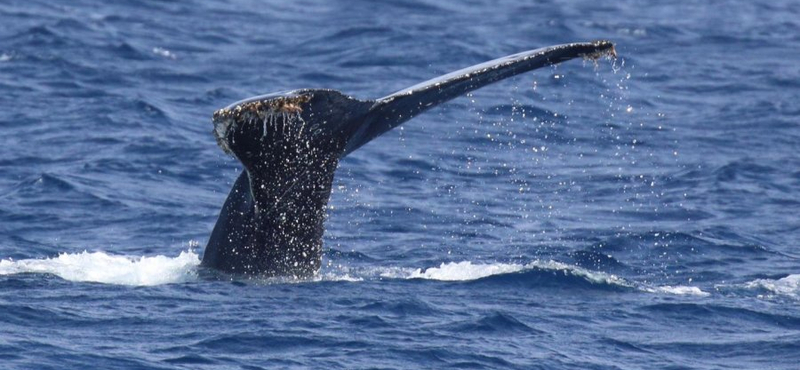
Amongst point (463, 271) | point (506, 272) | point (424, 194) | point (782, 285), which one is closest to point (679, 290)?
point (782, 285)

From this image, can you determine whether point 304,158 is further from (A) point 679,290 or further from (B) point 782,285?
(B) point 782,285

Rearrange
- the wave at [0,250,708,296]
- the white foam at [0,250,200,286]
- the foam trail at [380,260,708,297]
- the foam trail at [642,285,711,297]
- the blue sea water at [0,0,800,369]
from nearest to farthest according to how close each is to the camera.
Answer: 1. the blue sea water at [0,0,800,369]
2. the white foam at [0,250,200,286]
3. the wave at [0,250,708,296]
4. the foam trail at [642,285,711,297]
5. the foam trail at [380,260,708,297]

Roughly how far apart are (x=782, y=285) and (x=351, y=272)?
3.58 metres

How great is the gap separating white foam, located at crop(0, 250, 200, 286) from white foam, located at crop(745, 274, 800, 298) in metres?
4.65

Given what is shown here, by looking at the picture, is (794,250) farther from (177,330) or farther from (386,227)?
(177,330)

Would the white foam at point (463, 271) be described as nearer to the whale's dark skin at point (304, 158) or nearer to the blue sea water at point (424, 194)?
the blue sea water at point (424, 194)

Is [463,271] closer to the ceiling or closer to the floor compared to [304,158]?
closer to the floor

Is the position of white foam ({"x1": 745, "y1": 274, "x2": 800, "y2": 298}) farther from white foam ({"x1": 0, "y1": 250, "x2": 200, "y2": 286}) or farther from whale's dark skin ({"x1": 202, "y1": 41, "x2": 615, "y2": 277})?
A: white foam ({"x1": 0, "y1": 250, "x2": 200, "y2": 286})

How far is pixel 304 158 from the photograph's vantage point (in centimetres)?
1011

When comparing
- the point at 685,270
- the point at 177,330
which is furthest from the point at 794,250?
the point at 177,330

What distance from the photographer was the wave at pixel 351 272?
11547 millimetres

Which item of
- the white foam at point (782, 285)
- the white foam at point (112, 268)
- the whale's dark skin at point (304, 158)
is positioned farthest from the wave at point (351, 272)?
the whale's dark skin at point (304, 158)

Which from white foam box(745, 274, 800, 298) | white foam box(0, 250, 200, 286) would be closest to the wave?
white foam box(0, 250, 200, 286)

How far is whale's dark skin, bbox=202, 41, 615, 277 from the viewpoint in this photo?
9.81 metres
